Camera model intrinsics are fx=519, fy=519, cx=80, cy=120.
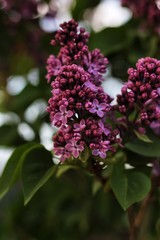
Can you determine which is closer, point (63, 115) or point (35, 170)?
point (63, 115)

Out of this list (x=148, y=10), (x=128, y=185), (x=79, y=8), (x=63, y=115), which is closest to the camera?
(x=63, y=115)

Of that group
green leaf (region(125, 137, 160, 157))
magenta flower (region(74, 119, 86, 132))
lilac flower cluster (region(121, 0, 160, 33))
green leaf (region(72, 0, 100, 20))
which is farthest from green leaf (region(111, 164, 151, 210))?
green leaf (region(72, 0, 100, 20))

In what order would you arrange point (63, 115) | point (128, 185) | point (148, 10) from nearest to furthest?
point (63, 115) < point (128, 185) < point (148, 10)

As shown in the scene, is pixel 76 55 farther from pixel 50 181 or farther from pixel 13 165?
pixel 50 181

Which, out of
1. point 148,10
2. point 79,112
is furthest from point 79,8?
point 79,112

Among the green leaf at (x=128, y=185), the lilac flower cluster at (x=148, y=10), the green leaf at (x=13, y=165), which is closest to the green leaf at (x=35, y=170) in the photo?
the green leaf at (x=13, y=165)

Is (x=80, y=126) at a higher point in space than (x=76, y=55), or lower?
lower
